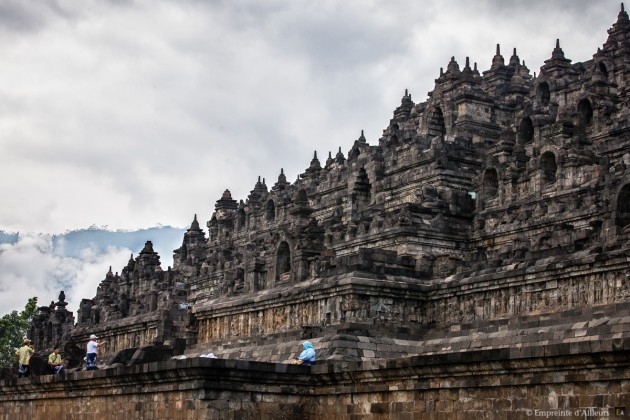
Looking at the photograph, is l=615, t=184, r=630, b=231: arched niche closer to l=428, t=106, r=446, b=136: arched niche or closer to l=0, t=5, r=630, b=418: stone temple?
l=0, t=5, r=630, b=418: stone temple

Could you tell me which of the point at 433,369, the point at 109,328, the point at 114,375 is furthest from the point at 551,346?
the point at 109,328

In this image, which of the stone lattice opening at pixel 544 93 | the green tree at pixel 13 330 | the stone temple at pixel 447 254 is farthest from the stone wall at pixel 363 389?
the green tree at pixel 13 330

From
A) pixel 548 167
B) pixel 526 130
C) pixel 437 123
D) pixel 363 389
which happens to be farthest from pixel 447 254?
pixel 437 123

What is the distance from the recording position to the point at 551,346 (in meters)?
24.8

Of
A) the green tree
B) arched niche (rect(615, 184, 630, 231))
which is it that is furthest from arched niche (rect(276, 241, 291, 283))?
the green tree

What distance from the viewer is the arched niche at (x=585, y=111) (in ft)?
194

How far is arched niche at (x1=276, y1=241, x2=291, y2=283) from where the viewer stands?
160ft

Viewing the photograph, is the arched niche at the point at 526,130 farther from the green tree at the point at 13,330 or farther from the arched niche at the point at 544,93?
the green tree at the point at 13,330

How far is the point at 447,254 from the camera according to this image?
45.8 metres

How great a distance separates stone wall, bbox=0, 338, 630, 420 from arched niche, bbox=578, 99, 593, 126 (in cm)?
2983

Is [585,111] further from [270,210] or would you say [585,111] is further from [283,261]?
[270,210]

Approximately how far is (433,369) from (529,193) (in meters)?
26.0

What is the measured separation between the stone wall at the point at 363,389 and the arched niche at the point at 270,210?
39748mm

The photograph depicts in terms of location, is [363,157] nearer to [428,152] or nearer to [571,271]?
[428,152]
